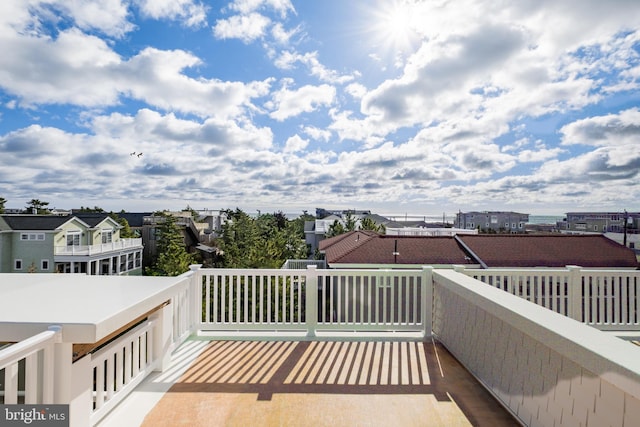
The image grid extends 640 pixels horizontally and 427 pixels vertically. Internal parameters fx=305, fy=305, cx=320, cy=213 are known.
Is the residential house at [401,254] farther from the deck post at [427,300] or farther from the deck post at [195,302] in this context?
the deck post at [195,302]

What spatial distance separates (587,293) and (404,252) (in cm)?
653

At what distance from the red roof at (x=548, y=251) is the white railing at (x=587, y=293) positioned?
626cm

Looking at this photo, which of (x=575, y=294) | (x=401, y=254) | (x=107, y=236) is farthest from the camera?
(x=107, y=236)

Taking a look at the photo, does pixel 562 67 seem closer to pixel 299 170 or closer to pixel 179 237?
pixel 299 170

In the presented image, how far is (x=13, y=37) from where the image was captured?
873cm

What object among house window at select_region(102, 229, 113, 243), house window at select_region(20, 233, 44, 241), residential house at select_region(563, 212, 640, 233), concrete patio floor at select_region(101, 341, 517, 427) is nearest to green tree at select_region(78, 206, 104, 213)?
house window at select_region(102, 229, 113, 243)

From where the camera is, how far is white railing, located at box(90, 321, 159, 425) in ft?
7.14

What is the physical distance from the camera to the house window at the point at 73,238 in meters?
19.9

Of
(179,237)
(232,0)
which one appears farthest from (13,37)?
(179,237)

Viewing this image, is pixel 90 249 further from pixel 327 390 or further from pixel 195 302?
pixel 327 390

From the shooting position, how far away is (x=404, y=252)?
35.2 ft

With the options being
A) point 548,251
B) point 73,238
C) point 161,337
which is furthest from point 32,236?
point 548,251

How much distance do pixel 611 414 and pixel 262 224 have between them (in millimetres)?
34438

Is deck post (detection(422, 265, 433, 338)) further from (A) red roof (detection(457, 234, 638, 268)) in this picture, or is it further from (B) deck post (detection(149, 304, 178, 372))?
(A) red roof (detection(457, 234, 638, 268))
